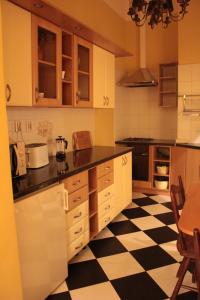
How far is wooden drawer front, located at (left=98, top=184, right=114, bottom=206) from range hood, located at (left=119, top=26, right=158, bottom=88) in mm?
1955

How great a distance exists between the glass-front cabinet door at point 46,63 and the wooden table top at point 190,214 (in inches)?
51.2

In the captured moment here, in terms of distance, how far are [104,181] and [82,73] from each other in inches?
44.5

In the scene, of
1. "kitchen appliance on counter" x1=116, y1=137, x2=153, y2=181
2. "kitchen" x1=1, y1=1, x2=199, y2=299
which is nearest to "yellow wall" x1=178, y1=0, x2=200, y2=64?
"kitchen" x1=1, y1=1, x2=199, y2=299

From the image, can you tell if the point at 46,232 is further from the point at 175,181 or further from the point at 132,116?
the point at 132,116

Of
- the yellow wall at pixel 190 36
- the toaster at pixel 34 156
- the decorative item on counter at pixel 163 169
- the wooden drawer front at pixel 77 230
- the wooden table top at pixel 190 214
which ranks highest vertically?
the yellow wall at pixel 190 36

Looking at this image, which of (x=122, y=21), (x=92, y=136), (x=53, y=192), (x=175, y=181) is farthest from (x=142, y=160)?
(x=53, y=192)

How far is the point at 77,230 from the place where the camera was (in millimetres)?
2408

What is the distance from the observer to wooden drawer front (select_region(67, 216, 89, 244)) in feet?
7.52

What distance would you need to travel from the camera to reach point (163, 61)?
459cm

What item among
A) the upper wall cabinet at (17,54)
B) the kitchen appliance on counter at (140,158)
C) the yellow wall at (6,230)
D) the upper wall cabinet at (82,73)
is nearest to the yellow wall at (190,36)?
the kitchen appliance on counter at (140,158)

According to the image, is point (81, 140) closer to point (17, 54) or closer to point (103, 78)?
point (103, 78)

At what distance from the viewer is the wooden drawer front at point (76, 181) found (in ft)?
7.30

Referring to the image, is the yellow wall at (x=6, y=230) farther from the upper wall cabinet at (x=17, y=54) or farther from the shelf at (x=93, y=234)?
the shelf at (x=93, y=234)

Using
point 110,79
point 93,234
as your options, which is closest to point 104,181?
point 93,234
